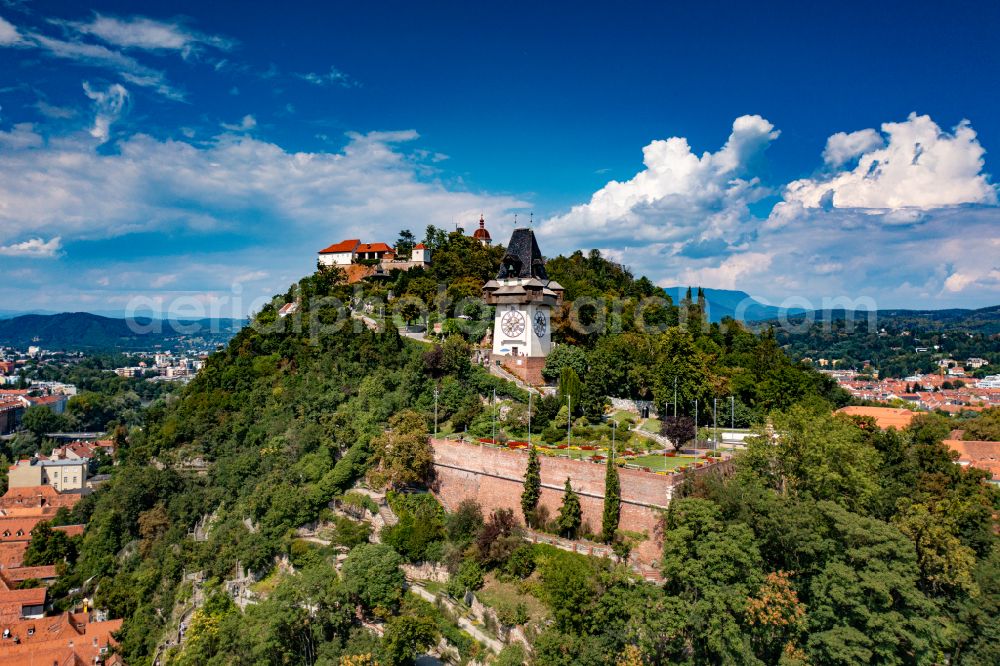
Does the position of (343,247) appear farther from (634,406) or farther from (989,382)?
(989,382)

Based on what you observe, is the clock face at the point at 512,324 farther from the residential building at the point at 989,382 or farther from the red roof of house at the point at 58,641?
the residential building at the point at 989,382

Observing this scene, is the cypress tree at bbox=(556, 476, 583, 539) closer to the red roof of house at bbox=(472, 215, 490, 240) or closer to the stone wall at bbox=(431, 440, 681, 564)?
the stone wall at bbox=(431, 440, 681, 564)

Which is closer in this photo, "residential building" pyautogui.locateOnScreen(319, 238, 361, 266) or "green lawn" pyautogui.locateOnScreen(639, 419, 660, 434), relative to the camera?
"green lawn" pyautogui.locateOnScreen(639, 419, 660, 434)

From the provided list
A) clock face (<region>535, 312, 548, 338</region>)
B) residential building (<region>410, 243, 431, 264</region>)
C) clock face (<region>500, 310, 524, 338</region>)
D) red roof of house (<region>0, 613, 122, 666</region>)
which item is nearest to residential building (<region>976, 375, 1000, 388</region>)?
residential building (<region>410, 243, 431, 264</region>)

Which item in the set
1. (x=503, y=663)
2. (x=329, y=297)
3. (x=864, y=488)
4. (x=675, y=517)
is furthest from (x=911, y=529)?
(x=329, y=297)

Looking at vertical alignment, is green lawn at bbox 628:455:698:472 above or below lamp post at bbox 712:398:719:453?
below

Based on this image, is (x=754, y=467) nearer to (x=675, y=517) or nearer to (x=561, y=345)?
(x=675, y=517)

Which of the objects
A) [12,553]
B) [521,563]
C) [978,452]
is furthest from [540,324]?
[12,553]
